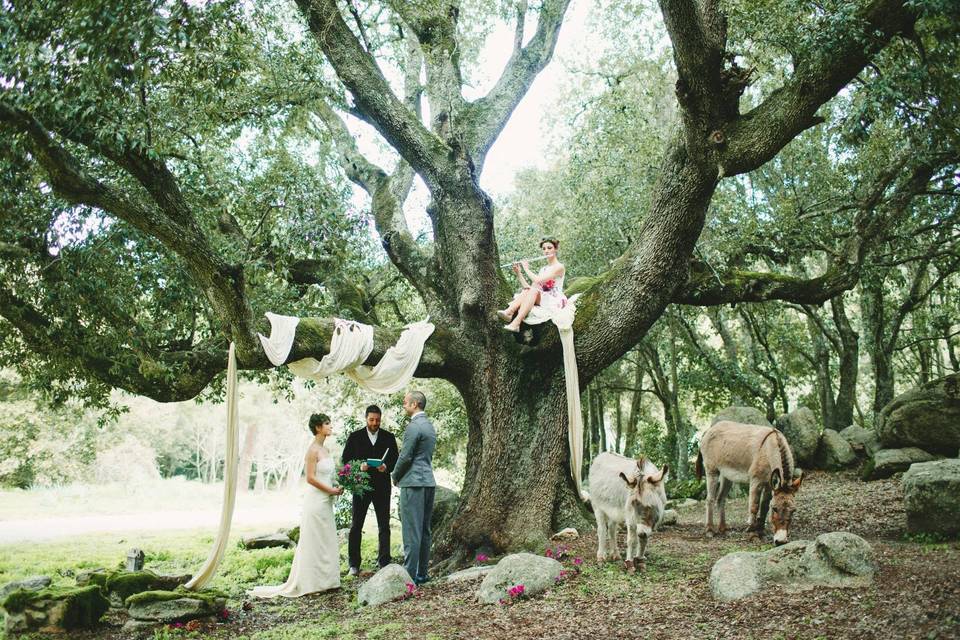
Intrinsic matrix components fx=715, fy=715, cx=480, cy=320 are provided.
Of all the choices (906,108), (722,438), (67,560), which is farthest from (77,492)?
(906,108)

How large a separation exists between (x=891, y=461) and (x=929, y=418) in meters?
1.02

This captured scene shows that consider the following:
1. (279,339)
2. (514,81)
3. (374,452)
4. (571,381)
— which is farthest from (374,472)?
(514,81)

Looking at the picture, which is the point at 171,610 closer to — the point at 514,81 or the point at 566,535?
the point at 566,535

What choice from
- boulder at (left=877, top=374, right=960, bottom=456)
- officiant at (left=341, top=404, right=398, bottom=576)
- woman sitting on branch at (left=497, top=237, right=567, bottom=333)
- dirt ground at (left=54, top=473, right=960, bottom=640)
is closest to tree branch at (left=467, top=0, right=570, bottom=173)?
woman sitting on branch at (left=497, top=237, right=567, bottom=333)

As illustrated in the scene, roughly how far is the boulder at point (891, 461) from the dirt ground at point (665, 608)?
380 cm

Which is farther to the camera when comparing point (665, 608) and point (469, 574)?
point (469, 574)

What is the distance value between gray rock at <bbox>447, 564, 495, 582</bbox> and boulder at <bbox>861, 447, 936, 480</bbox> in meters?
8.18

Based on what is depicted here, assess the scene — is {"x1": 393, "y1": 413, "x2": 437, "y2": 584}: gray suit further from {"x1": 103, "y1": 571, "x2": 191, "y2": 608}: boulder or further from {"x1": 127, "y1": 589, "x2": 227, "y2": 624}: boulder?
{"x1": 103, "y1": 571, "x2": 191, "y2": 608}: boulder

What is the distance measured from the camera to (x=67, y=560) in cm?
1291

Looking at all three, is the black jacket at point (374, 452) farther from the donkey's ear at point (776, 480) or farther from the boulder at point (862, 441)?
the boulder at point (862, 441)

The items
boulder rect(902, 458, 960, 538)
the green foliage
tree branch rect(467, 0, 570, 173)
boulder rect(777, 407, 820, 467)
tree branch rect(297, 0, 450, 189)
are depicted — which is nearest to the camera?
the green foliage

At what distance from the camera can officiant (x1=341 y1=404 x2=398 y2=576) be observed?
365 inches

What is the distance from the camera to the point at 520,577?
696cm

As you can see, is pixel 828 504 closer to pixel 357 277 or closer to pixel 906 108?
pixel 906 108
